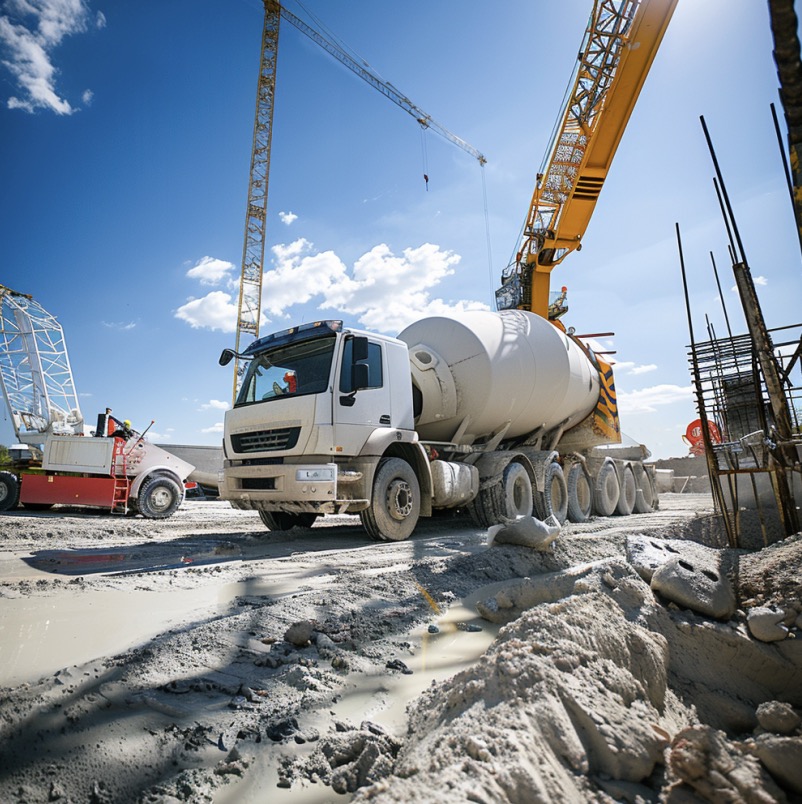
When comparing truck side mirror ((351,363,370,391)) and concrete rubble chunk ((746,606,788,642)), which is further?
truck side mirror ((351,363,370,391))

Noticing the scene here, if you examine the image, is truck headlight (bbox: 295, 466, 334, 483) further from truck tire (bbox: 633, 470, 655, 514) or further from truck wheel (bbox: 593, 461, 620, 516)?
truck tire (bbox: 633, 470, 655, 514)

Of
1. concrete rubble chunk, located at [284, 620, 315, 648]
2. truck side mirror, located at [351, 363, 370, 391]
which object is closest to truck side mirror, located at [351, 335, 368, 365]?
truck side mirror, located at [351, 363, 370, 391]

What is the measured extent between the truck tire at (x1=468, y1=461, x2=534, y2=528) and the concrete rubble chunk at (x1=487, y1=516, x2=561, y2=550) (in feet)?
9.67

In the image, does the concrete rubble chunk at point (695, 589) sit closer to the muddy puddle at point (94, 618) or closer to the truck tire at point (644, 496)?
the muddy puddle at point (94, 618)

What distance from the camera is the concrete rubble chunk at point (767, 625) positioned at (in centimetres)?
267

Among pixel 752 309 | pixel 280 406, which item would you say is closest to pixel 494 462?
pixel 280 406

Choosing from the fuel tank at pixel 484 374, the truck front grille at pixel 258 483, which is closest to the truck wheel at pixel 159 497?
the truck front grille at pixel 258 483

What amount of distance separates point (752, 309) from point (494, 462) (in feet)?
14.9

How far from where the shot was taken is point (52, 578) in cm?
429

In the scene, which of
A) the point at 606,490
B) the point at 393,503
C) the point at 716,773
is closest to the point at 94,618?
the point at 716,773

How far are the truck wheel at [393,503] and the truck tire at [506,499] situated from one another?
5.79ft

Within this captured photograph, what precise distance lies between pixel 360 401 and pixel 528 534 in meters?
2.71

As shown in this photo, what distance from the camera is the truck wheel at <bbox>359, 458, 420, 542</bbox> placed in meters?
6.54

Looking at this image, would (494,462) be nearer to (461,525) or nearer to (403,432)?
(461,525)
